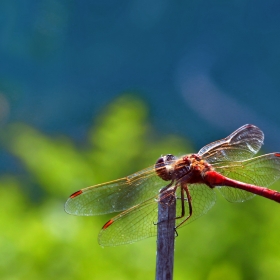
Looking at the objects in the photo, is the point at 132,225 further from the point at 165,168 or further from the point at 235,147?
the point at 235,147

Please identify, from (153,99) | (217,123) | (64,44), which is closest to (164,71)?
(153,99)

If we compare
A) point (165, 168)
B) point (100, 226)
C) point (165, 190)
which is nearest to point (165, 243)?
point (165, 190)

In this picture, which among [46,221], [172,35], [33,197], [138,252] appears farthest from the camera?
[172,35]

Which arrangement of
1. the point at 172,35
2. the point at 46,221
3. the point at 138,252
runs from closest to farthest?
the point at 138,252 → the point at 46,221 → the point at 172,35

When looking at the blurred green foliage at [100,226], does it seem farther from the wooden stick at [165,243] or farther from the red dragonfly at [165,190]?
the wooden stick at [165,243]

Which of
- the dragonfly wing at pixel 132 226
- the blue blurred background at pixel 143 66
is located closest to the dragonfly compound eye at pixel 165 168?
the dragonfly wing at pixel 132 226

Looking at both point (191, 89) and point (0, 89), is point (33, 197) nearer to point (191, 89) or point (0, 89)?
point (0, 89)

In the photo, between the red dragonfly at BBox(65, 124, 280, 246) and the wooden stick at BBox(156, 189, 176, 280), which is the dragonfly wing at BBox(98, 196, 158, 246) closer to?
the red dragonfly at BBox(65, 124, 280, 246)
